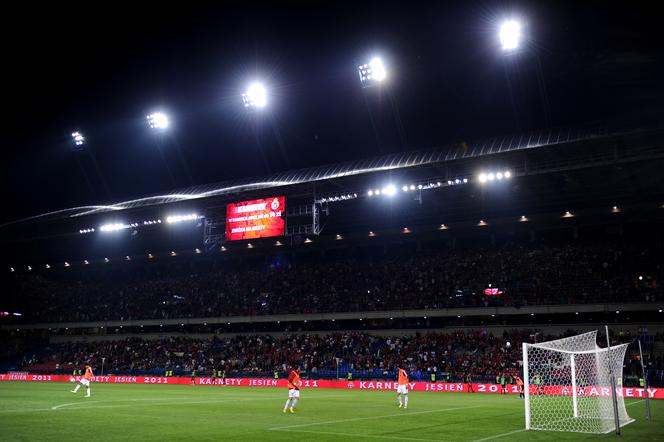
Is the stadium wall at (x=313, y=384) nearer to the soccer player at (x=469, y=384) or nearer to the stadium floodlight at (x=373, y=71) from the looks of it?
the soccer player at (x=469, y=384)

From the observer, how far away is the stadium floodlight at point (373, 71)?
36406 mm

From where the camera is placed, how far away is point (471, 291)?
51938 millimetres

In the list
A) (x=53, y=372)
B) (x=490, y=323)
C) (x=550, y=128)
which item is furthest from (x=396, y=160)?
(x=53, y=372)

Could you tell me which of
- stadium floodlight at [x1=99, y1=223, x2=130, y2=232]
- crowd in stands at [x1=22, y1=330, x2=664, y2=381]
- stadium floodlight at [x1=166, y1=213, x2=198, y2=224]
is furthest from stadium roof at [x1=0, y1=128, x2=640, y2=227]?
crowd in stands at [x1=22, y1=330, x2=664, y2=381]

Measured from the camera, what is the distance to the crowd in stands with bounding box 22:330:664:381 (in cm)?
4612

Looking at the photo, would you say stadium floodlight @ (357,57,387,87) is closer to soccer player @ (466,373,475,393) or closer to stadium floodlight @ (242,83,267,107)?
stadium floodlight @ (242,83,267,107)

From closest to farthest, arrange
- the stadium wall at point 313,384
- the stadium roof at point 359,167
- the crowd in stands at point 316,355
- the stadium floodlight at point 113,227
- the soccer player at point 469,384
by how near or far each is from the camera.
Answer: the stadium wall at point 313,384 < the stadium roof at point 359,167 < the soccer player at point 469,384 < the crowd in stands at point 316,355 < the stadium floodlight at point 113,227

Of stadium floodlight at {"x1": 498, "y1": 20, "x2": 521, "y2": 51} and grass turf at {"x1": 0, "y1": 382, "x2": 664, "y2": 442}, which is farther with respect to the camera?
stadium floodlight at {"x1": 498, "y1": 20, "x2": 521, "y2": 51}

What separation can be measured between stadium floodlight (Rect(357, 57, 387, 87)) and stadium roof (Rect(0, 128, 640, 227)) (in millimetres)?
7038

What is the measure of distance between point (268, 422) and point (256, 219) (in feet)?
83.6

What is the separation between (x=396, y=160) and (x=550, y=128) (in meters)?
11.3

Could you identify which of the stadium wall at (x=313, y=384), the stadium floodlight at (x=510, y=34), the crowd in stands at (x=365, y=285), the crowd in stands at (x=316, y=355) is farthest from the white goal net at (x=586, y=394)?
the crowd in stands at (x=365, y=285)

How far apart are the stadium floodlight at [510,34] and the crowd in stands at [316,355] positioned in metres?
22.5

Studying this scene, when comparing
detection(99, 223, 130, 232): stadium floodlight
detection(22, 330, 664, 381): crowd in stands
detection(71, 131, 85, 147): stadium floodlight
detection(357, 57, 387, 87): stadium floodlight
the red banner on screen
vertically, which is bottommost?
detection(22, 330, 664, 381): crowd in stands
